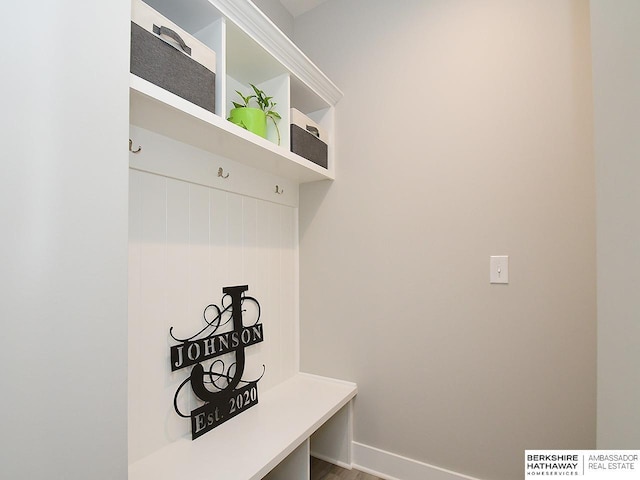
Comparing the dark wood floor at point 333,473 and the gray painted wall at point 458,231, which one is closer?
the gray painted wall at point 458,231

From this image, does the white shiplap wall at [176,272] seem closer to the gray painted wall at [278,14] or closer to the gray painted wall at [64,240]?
the gray painted wall at [64,240]

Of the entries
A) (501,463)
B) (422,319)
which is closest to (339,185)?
(422,319)

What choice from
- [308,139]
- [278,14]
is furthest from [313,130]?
[278,14]

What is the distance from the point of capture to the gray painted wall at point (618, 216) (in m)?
0.49

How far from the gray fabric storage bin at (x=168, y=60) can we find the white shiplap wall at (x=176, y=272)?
10.2 inches

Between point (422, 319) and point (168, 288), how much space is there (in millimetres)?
1153

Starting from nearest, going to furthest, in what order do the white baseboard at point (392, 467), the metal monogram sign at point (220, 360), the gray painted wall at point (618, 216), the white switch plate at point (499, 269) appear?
the gray painted wall at point (618, 216) → the metal monogram sign at point (220, 360) → the white switch plate at point (499, 269) → the white baseboard at point (392, 467)

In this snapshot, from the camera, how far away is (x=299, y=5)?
186 cm

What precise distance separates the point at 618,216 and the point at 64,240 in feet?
3.41

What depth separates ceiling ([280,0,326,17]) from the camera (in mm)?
1829

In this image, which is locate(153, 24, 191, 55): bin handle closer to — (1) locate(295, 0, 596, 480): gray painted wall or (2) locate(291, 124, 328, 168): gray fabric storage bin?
(2) locate(291, 124, 328, 168): gray fabric storage bin

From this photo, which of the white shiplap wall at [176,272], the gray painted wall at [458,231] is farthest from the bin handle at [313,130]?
the white shiplap wall at [176,272]

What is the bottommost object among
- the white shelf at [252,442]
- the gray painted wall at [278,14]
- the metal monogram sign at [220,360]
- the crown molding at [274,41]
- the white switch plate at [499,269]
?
the white shelf at [252,442]

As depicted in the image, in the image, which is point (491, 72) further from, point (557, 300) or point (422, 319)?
point (422, 319)
